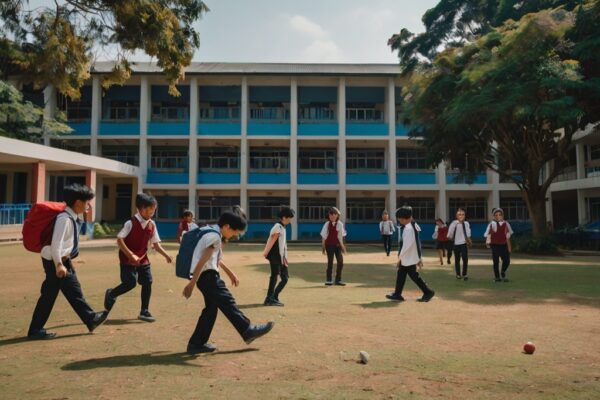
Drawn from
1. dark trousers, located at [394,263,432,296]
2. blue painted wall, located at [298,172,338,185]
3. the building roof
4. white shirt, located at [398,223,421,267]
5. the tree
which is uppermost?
the building roof

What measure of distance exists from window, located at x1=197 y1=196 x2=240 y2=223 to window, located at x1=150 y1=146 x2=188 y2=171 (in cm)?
269

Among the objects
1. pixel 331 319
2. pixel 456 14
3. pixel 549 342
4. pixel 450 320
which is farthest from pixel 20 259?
pixel 456 14

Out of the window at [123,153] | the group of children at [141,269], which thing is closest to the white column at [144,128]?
the window at [123,153]

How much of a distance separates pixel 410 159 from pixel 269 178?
393 inches

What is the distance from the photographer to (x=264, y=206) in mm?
32562

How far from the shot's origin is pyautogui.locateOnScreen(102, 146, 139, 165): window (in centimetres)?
3269

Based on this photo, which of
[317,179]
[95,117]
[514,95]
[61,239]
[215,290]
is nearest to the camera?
[215,290]

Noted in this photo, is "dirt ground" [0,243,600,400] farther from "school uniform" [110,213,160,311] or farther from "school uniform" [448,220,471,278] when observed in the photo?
"school uniform" [448,220,471,278]

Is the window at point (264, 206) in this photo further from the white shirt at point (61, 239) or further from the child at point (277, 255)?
the white shirt at point (61, 239)

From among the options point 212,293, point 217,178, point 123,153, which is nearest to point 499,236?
point 212,293

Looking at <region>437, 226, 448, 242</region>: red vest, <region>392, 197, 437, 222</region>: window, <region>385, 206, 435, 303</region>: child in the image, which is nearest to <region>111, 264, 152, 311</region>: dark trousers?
<region>385, 206, 435, 303</region>: child

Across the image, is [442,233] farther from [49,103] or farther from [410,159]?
[49,103]

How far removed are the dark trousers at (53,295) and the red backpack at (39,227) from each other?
20cm

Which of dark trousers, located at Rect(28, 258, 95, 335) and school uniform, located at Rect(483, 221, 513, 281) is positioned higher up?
school uniform, located at Rect(483, 221, 513, 281)
